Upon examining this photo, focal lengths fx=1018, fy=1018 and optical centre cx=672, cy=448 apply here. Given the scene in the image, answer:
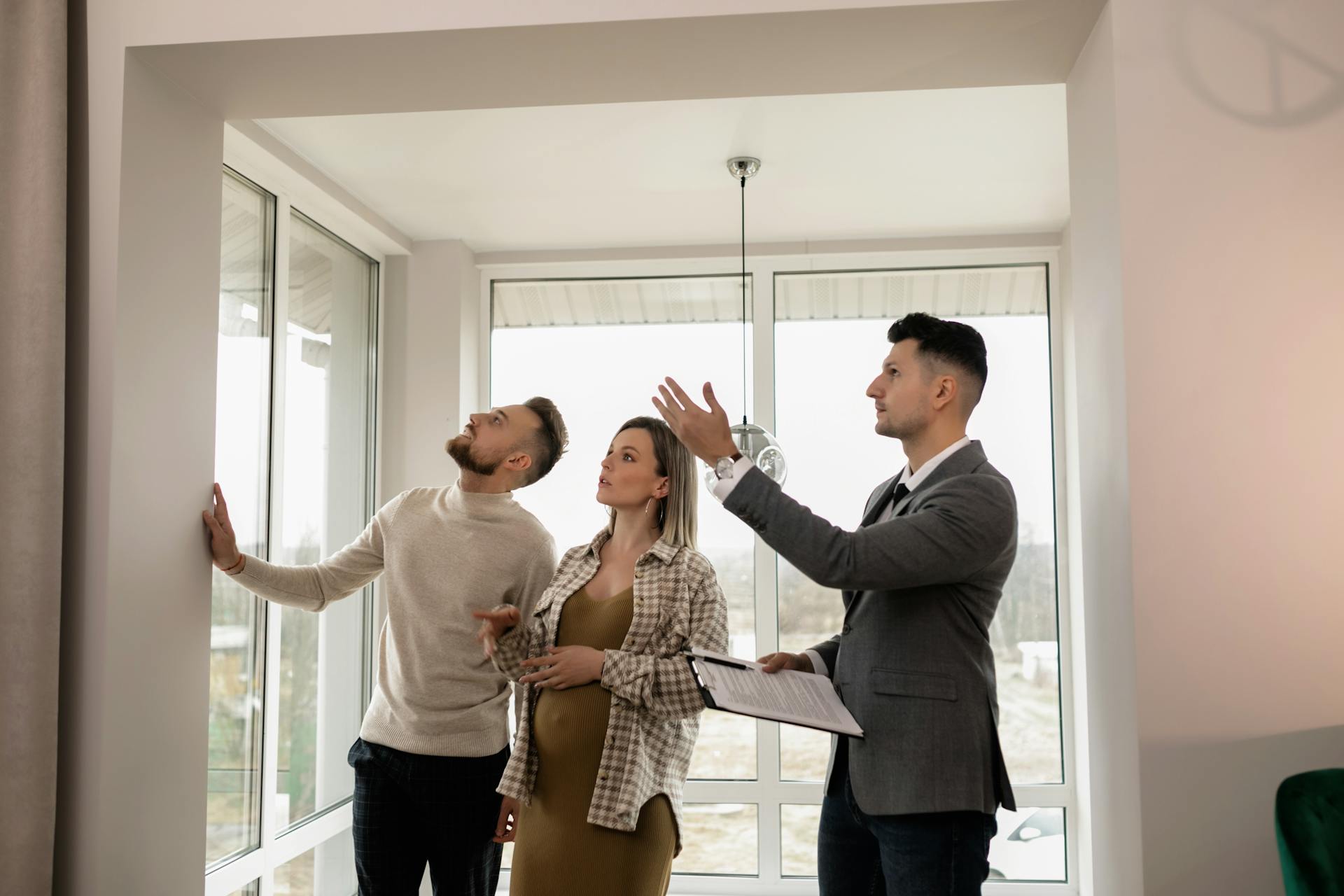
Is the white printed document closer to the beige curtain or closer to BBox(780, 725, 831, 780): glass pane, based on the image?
the beige curtain

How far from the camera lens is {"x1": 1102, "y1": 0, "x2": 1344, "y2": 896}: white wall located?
162 cm

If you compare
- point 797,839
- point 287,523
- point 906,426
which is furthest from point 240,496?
point 797,839

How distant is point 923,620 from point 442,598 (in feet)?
3.97

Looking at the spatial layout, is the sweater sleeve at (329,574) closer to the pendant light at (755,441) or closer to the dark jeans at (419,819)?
the dark jeans at (419,819)

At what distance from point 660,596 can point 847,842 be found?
0.59 m

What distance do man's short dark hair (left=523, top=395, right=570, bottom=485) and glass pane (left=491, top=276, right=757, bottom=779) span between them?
1500mm

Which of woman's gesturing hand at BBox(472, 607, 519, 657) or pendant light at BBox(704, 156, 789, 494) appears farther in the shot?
pendant light at BBox(704, 156, 789, 494)

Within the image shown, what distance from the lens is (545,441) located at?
264cm

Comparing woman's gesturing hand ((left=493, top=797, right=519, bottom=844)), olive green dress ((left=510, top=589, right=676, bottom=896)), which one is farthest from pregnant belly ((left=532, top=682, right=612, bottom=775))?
woman's gesturing hand ((left=493, top=797, right=519, bottom=844))

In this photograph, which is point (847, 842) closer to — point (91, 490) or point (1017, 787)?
point (91, 490)

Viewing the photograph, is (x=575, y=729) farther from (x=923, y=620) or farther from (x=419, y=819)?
(x=923, y=620)

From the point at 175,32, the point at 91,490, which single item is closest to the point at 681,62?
the point at 175,32

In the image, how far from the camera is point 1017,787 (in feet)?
12.7

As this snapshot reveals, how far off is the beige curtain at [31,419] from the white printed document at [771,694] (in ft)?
3.83
